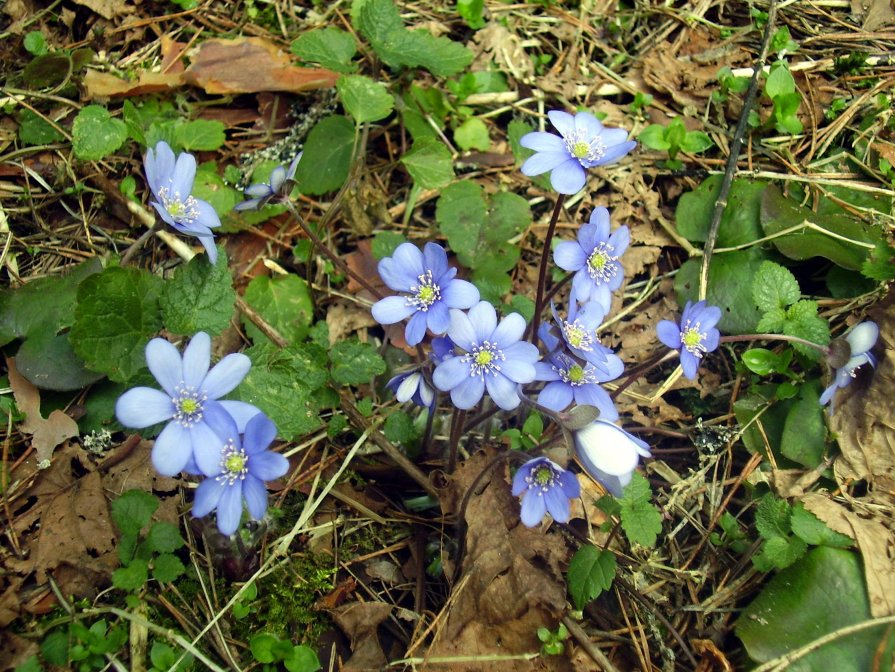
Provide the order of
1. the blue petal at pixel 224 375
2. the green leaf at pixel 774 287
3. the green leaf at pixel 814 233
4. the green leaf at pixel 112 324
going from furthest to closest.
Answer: the green leaf at pixel 814 233 < the green leaf at pixel 774 287 < the green leaf at pixel 112 324 < the blue petal at pixel 224 375

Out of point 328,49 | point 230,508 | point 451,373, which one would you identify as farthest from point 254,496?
point 328,49

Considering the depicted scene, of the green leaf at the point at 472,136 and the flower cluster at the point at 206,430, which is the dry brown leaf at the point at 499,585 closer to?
the flower cluster at the point at 206,430

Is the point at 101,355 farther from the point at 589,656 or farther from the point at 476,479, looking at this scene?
the point at 589,656

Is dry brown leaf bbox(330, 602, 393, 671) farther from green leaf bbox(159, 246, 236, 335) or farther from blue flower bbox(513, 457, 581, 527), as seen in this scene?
green leaf bbox(159, 246, 236, 335)

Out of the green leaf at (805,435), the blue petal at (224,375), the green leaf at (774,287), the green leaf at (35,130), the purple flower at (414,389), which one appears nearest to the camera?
the blue petal at (224,375)

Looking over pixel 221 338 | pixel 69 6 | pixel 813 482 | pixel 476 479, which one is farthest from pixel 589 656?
pixel 69 6

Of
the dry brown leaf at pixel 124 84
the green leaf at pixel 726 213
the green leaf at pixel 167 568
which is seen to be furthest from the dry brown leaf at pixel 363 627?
the dry brown leaf at pixel 124 84
